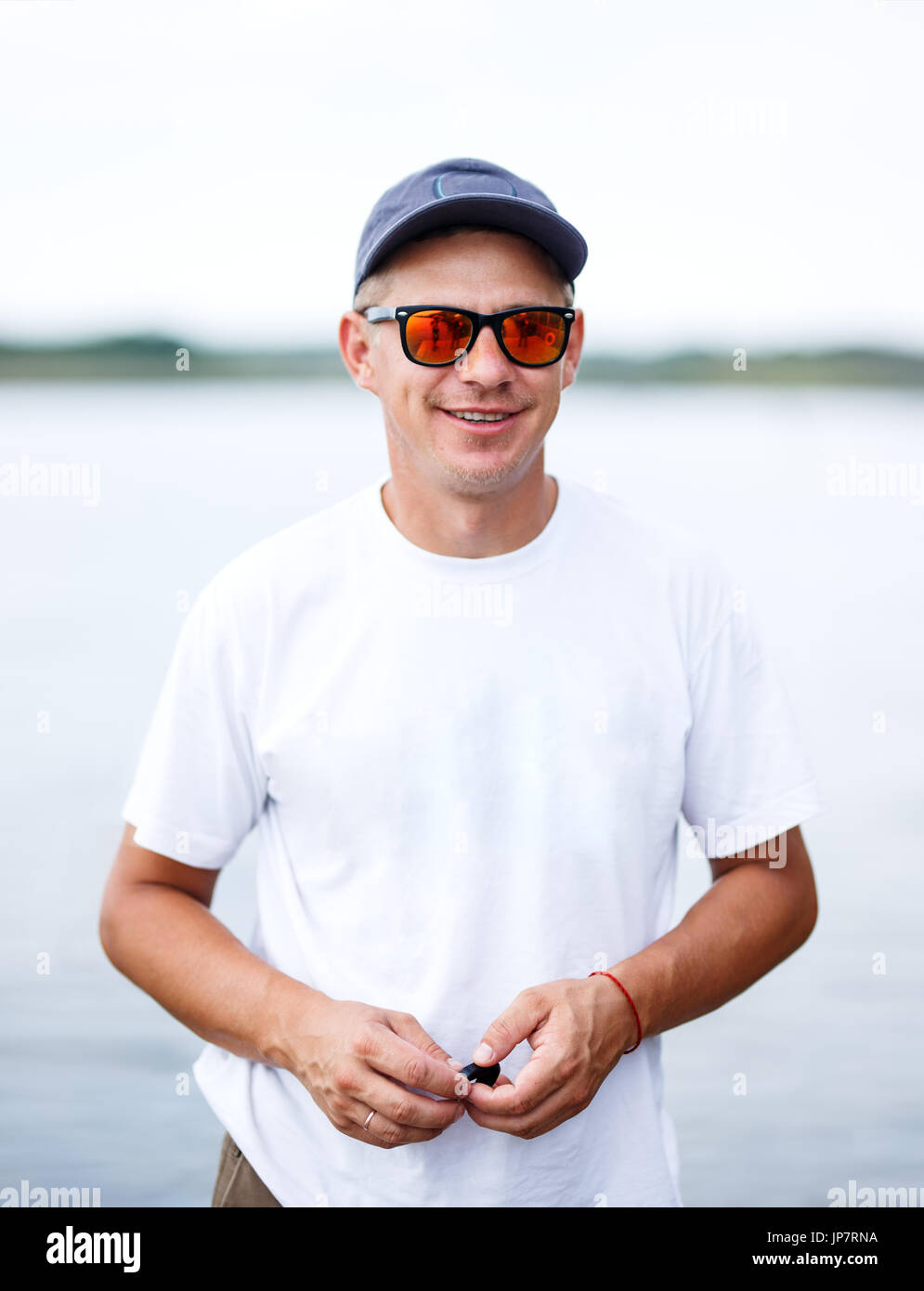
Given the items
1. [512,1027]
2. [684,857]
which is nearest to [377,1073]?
[512,1027]

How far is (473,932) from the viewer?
1553mm

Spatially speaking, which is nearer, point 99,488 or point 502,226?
point 502,226

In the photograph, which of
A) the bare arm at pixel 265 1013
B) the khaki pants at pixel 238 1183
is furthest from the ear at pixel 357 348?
the khaki pants at pixel 238 1183

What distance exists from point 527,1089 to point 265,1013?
0.36 meters

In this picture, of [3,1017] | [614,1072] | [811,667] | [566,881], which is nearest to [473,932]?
[566,881]

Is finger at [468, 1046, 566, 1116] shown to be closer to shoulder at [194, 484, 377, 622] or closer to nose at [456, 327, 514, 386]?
shoulder at [194, 484, 377, 622]

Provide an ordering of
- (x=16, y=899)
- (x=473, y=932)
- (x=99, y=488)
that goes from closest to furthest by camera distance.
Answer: (x=473, y=932) → (x=16, y=899) → (x=99, y=488)

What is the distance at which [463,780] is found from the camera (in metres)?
1.58

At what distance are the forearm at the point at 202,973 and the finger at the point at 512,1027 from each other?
222mm

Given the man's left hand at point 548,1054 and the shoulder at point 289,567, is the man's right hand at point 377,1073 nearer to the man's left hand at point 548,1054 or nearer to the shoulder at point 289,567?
the man's left hand at point 548,1054

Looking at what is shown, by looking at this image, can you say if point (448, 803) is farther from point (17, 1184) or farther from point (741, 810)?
point (17, 1184)

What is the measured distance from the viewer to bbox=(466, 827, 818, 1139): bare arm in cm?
147

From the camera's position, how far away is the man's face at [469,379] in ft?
5.09
